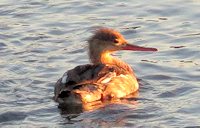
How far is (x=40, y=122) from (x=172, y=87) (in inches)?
105

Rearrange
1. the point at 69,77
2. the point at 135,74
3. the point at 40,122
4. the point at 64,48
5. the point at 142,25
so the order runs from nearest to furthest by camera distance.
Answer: the point at 40,122 < the point at 69,77 < the point at 135,74 < the point at 64,48 < the point at 142,25

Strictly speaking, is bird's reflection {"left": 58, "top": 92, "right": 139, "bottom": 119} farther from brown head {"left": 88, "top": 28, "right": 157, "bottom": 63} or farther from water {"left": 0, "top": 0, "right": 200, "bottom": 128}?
brown head {"left": 88, "top": 28, "right": 157, "bottom": 63}

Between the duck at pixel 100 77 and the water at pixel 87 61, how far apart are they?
26 centimetres

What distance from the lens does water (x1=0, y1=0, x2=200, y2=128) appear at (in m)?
11.2

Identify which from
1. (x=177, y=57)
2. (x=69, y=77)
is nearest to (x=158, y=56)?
(x=177, y=57)

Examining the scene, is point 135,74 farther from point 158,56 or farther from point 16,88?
point 16,88

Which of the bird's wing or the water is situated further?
the bird's wing

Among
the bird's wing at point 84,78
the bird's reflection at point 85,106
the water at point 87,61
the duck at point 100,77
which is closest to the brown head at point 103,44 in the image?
the duck at point 100,77

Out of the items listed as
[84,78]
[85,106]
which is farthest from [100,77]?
[85,106]

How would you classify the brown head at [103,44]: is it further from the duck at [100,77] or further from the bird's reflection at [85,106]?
the bird's reflection at [85,106]

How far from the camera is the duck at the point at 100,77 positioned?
1191 cm

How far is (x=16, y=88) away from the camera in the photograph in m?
12.6

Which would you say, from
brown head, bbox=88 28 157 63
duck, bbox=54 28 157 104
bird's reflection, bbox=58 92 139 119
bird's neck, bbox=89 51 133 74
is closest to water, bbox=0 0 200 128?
bird's reflection, bbox=58 92 139 119

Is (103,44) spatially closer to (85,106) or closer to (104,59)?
(104,59)
